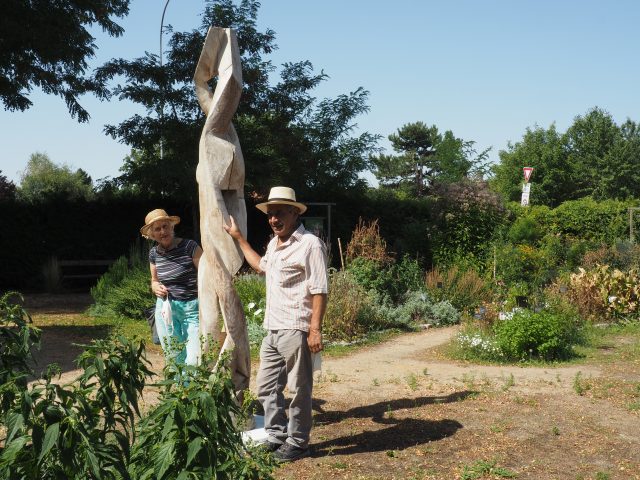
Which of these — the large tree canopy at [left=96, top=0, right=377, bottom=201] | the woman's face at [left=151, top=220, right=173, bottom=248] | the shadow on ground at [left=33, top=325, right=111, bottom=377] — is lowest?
A: the shadow on ground at [left=33, top=325, right=111, bottom=377]

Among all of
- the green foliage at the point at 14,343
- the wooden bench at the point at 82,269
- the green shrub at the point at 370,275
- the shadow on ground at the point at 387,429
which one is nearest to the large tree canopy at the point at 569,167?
the wooden bench at the point at 82,269

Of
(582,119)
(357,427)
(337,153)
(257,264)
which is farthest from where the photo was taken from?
(582,119)

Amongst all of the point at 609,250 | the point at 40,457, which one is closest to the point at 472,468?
the point at 40,457

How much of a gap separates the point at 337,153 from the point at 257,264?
13131mm

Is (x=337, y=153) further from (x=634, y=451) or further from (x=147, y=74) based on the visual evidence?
(x=634, y=451)

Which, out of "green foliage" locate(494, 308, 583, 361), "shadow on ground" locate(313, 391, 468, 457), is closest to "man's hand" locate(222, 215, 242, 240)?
"shadow on ground" locate(313, 391, 468, 457)

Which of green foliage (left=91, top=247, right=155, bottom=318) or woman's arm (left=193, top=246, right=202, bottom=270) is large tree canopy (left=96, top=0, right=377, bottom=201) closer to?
green foliage (left=91, top=247, right=155, bottom=318)

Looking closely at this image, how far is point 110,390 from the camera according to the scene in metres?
2.74

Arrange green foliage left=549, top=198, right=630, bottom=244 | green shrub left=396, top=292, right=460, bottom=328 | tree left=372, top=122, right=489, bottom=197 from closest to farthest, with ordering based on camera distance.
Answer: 1. green shrub left=396, top=292, right=460, bottom=328
2. green foliage left=549, top=198, right=630, bottom=244
3. tree left=372, top=122, right=489, bottom=197

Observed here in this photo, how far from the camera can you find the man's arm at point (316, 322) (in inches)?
195

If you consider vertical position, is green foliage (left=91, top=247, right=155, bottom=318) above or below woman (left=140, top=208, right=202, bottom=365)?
below

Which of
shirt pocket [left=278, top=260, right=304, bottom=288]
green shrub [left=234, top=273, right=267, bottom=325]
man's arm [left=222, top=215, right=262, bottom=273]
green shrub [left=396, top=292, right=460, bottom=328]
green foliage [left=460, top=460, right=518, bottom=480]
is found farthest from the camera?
green shrub [left=396, top=292, right=460, bottom=328]

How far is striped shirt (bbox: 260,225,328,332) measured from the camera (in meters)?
4.98

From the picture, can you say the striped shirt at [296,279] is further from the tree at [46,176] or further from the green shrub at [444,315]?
the tree at [46,176]
